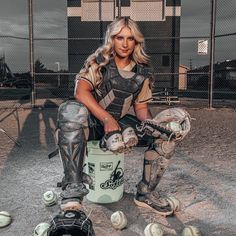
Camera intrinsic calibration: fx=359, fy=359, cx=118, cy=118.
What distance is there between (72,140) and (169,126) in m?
0.76

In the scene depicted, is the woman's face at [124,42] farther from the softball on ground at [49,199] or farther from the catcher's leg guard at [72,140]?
the softball on ground at [49,199]

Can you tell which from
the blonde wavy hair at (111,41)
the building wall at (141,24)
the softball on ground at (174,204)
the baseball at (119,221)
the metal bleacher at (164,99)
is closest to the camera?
the baseball at (119,221)

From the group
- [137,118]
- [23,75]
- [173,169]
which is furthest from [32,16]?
[137,118]

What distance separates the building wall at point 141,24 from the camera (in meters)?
16.1

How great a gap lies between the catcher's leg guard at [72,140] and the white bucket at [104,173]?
2.13 feet

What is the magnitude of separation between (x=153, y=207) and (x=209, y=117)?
22.9ft

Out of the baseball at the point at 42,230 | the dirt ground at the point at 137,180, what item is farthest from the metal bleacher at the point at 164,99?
the baseball at the point at 42,230

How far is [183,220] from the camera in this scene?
9.36 feet

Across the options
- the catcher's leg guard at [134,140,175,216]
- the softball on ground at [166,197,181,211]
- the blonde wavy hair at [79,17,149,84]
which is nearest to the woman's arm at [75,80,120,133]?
the blonde wavy hair at [79,17,149,84]

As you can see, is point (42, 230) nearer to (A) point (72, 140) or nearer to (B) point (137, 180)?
(A) point (72, 140)

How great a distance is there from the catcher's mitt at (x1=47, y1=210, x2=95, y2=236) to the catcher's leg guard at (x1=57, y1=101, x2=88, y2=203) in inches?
8.6

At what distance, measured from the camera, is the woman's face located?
9.11 ft

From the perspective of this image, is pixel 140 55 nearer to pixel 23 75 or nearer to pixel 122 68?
pixel 122 68

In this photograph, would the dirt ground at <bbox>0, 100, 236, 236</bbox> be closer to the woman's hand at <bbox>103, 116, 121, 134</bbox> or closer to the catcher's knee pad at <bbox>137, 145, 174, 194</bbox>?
the catcher's knee pad at <bbox>137, 145, 174, 194</bbox>
